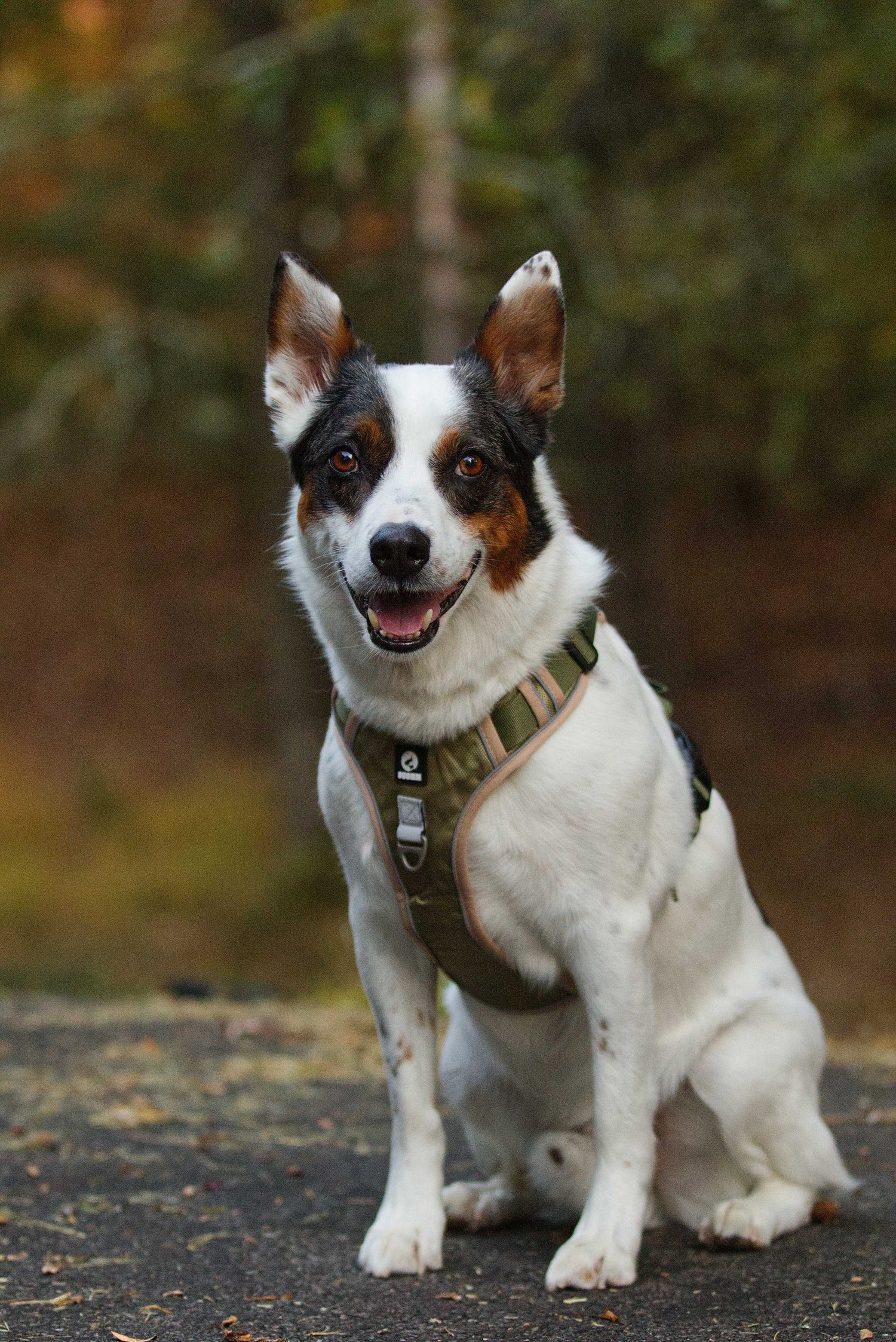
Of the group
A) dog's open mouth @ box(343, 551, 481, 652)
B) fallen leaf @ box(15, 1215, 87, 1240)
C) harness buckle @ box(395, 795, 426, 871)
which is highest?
dog's open mouth @ box(343, 551, 481, 652)

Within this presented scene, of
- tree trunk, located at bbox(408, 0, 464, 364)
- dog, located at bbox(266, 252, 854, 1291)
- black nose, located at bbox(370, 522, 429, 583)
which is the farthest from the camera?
tree trunk, located at bbox(408, 0, 464, 364)

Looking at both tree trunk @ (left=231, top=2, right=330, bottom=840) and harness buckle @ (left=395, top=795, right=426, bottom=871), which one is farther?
tree trunk @ (left=231, top=2, right=330, bottom=840)

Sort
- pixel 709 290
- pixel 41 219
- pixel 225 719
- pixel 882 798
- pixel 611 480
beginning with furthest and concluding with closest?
pixel 41 219, pixel 225 719, pixel 882 798, pixel 611 480, pixel 709 290

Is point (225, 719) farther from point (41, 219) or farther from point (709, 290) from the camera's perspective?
point (709, 290)

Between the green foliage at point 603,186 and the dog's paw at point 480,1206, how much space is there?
4.99 m

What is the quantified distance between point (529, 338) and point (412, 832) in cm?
126

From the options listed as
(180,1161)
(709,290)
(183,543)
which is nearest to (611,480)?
(709,290)

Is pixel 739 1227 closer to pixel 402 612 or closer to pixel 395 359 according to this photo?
pixel 402 612

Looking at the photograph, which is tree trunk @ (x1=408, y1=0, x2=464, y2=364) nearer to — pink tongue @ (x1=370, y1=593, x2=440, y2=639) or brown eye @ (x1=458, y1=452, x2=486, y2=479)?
brown eye @ (x1=458, y1=452, x2=486, y2=479)

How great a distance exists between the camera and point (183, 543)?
20609 mm

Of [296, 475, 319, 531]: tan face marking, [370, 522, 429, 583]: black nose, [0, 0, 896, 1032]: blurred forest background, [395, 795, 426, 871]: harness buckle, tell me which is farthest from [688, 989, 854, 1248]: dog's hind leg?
[0, 0, 896, 1032]: blurred forest background

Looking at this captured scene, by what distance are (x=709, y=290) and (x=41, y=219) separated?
12466 mm

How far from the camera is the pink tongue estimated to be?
3.39 m

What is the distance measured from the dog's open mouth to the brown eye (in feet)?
0.67
